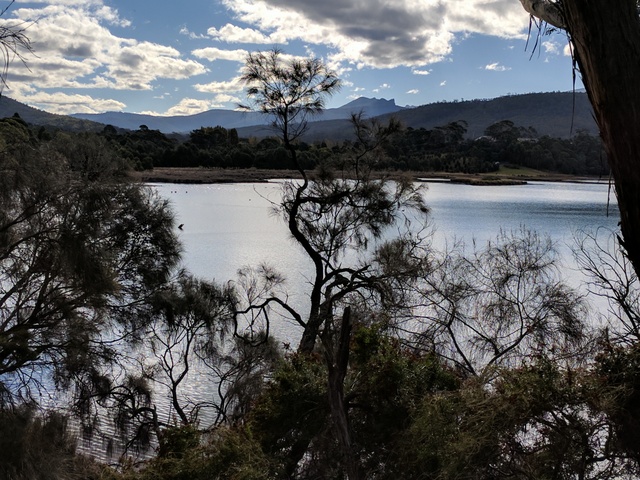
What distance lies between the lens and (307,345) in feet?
26.1

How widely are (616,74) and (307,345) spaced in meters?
6.44

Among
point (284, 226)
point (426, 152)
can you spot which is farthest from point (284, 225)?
point (426, 152)

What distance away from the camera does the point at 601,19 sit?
6.16 feet

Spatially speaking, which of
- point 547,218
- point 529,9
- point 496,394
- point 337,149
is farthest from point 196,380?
point 547,218

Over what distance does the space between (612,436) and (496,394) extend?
680mm

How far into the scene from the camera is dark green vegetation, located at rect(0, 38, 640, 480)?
12.1 feet

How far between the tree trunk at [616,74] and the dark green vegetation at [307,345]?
6.08 feet

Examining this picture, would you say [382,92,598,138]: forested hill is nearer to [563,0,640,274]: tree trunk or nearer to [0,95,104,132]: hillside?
[0,95,104,132]: hillside

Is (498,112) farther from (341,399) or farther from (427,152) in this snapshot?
(341,399)

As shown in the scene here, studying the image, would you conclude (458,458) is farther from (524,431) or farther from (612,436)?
(612,436)

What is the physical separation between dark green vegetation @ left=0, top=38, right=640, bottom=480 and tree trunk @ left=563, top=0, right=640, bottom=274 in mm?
1854

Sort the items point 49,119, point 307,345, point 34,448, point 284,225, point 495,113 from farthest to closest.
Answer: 1. point 495,113
2. point 49,119
3. point 284,225
4. point 307,345
5. point 34,448

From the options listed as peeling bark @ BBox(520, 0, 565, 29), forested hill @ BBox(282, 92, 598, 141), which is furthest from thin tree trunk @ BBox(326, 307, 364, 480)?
forested hill @ BBox(282, 92, 598, 141)

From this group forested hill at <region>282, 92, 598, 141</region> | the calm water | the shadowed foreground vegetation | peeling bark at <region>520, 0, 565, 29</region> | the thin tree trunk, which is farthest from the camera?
forested hill at <region>282, 92, 598, 141</region>
